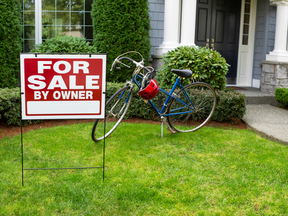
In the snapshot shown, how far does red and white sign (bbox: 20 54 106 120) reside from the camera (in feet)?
9.22

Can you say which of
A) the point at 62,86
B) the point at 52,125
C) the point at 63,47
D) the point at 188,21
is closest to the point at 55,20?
the point at 63,47

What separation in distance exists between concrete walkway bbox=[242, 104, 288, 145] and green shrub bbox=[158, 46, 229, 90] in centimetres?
83

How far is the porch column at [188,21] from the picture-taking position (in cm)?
698

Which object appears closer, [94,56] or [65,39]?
[94,56]

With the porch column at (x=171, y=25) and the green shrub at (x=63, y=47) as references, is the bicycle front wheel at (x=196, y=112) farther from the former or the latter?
the green shrub at (x=63, y=47)

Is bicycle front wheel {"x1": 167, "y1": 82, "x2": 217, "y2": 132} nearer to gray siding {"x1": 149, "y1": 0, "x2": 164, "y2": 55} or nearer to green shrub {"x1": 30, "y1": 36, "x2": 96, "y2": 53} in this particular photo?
green shrub {"x1": 30, "y1": 36, "x2": 96, "y2": 53}

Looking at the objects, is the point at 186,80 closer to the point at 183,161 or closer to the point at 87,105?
the point at 183,161

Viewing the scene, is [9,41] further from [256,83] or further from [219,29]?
[256,83]

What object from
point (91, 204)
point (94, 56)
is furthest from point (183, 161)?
point (94, 56)

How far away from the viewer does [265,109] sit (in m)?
6.73

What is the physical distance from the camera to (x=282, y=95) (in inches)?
274

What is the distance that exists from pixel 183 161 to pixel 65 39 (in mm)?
3865

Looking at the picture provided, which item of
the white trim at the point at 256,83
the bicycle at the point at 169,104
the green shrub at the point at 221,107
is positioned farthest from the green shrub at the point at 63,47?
the white trim at the point at 256,83

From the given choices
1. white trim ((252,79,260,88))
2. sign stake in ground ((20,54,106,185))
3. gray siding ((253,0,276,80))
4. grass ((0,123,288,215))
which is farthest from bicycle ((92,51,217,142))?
gray siding ((253,0,276,80))
